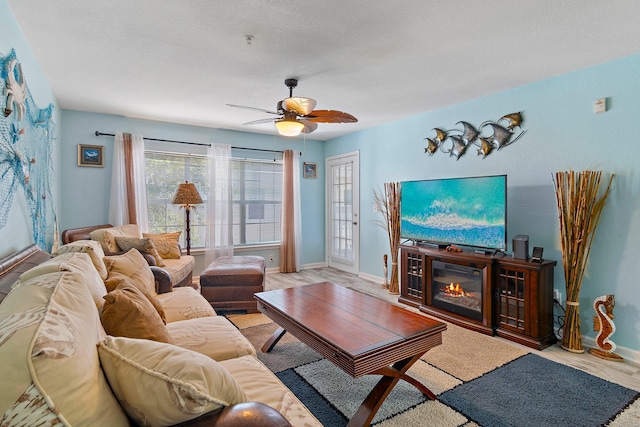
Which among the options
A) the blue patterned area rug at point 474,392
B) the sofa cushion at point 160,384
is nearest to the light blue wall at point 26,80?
the sofa cushion at point 160,384

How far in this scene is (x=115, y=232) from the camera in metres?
3.71

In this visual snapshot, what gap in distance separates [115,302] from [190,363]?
23.6 inches

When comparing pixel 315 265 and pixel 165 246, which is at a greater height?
pixel 165 246

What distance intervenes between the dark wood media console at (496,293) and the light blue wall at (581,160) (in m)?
0.39

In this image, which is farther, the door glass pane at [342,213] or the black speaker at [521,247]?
the door glass pane at [342,213]

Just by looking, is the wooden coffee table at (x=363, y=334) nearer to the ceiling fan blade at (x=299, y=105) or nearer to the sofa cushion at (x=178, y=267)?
the sofa cushion at (x=178, y=267)

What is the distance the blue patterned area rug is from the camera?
1849 mm

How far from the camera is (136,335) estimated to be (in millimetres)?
1305

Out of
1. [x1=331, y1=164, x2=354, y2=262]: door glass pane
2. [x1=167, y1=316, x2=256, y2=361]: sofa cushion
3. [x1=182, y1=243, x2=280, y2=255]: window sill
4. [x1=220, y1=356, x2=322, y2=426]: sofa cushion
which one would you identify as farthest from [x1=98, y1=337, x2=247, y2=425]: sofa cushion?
[x1=331, y1=164, x2=354, y2=262]: door glass pane

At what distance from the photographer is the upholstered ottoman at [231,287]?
3553mm

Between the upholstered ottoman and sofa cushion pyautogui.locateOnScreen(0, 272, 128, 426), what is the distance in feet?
8.62

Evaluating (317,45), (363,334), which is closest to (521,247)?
(363,334)

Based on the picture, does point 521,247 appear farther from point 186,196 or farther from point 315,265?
point 186,196

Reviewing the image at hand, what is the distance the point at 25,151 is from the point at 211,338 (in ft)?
5.97
